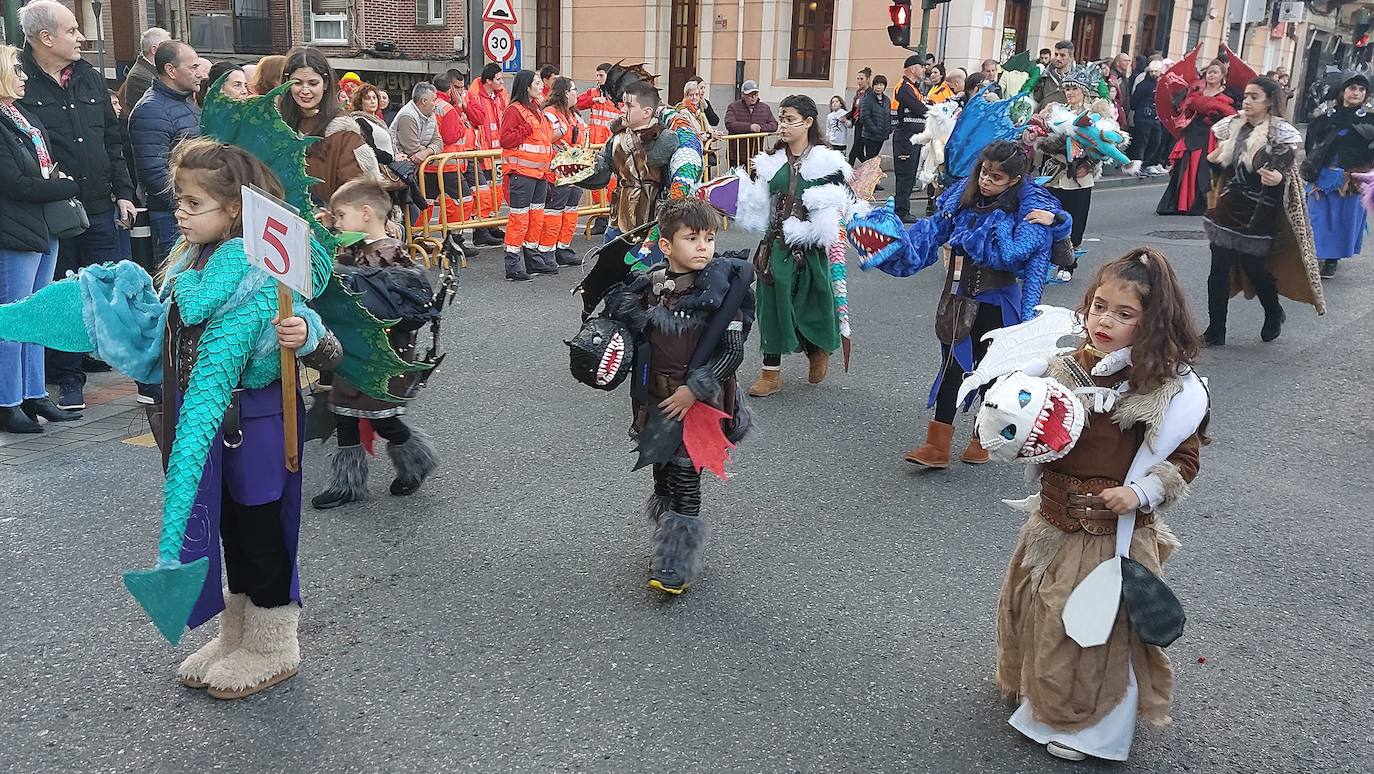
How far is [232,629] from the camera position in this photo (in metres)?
3.52

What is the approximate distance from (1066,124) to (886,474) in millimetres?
4054

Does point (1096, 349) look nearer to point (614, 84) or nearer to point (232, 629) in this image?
point (232, 629)

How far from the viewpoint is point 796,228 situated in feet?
21.9

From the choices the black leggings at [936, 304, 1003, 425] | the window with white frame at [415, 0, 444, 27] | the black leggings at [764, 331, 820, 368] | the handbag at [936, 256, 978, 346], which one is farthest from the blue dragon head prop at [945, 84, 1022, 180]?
the window with white frame at [415, 0, 444, 27]

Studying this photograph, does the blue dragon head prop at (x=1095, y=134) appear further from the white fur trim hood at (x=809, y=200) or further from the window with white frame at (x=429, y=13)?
the window with white frame at (x=429, y=13)

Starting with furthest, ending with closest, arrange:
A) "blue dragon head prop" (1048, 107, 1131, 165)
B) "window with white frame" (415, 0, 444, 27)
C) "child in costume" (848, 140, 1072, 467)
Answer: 1. "window with white frame" (415, 0, 444, 27)
2. "blue dragon head prop" (1048, 107, 1131, 165)
3. "child in costume" (848, 140, 1072, 467)

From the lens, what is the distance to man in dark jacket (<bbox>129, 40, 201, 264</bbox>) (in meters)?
6.51

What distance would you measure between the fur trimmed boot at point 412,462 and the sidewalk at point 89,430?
172 cm

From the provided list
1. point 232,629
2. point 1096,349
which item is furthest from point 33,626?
point 1096,349

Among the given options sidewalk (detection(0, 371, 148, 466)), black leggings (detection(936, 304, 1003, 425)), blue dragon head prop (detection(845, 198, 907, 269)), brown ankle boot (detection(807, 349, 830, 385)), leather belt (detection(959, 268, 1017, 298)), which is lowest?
sidewalk (detection(0, 371, 148, 466))

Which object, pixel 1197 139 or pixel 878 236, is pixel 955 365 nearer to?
pixel 878 236

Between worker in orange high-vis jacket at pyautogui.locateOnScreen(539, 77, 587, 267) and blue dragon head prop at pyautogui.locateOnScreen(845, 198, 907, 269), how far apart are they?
5785 millimetres

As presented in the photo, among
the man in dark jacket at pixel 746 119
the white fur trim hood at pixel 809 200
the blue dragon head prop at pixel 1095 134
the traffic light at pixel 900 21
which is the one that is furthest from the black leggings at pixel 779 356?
the traffic light at pixel 900 21

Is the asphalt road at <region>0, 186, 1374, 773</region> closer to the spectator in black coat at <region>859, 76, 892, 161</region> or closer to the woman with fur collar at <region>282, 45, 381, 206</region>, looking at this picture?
the woman with fur collar at <region>282, 45, 381, 206</region>
